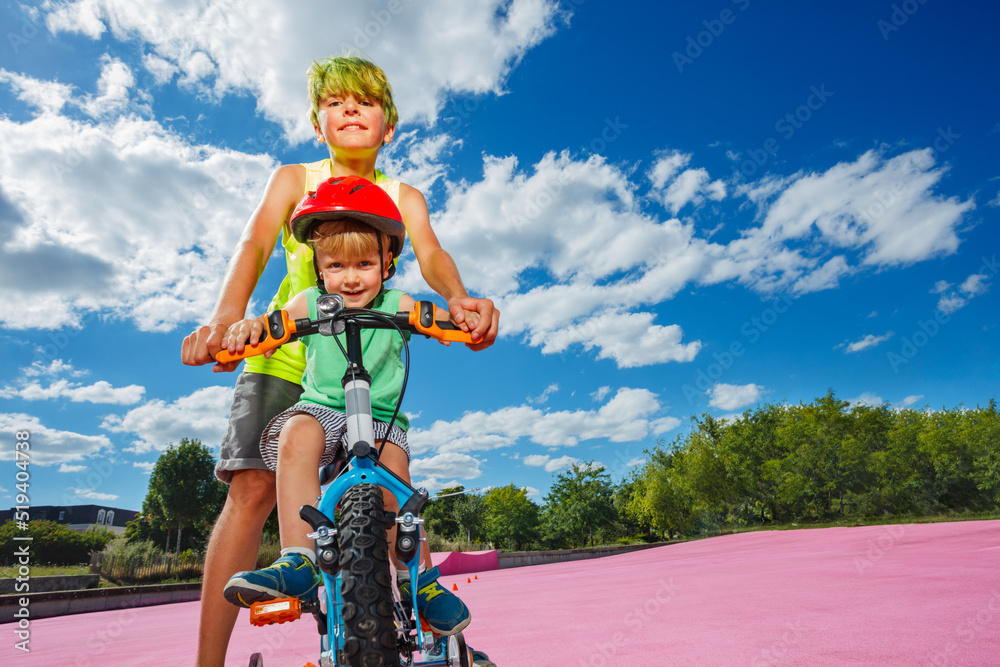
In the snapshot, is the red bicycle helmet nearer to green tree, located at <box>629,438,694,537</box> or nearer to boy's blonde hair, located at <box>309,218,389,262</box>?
boy's blonde hair, located at <box>309,218,389,262</box>

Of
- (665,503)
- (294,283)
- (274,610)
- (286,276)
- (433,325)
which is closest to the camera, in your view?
(274,610)

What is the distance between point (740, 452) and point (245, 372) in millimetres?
42630

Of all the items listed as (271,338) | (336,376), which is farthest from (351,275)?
(271,338)

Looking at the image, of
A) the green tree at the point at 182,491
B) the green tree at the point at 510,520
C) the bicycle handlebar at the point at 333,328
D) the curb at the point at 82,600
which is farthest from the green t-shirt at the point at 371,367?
the green tree at the point at 510,520

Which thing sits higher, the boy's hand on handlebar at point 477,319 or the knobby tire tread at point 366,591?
the boy's hand on handlebar at point 477,319

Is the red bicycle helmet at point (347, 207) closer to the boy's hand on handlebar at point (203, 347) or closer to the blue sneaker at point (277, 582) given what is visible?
the boy's hand on handlebar at point (203, 347)

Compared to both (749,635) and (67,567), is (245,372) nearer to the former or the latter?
(749,635)

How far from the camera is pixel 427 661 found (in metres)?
1.54

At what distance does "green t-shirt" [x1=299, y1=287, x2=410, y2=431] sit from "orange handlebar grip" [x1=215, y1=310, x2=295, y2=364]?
0.39 m

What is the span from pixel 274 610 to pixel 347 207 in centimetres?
122

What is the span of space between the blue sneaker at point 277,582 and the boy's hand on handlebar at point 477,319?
78cm

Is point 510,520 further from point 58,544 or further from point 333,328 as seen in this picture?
point 333,328

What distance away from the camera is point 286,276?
8.71 ft

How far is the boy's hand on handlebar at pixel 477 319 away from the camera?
63.1 inches
